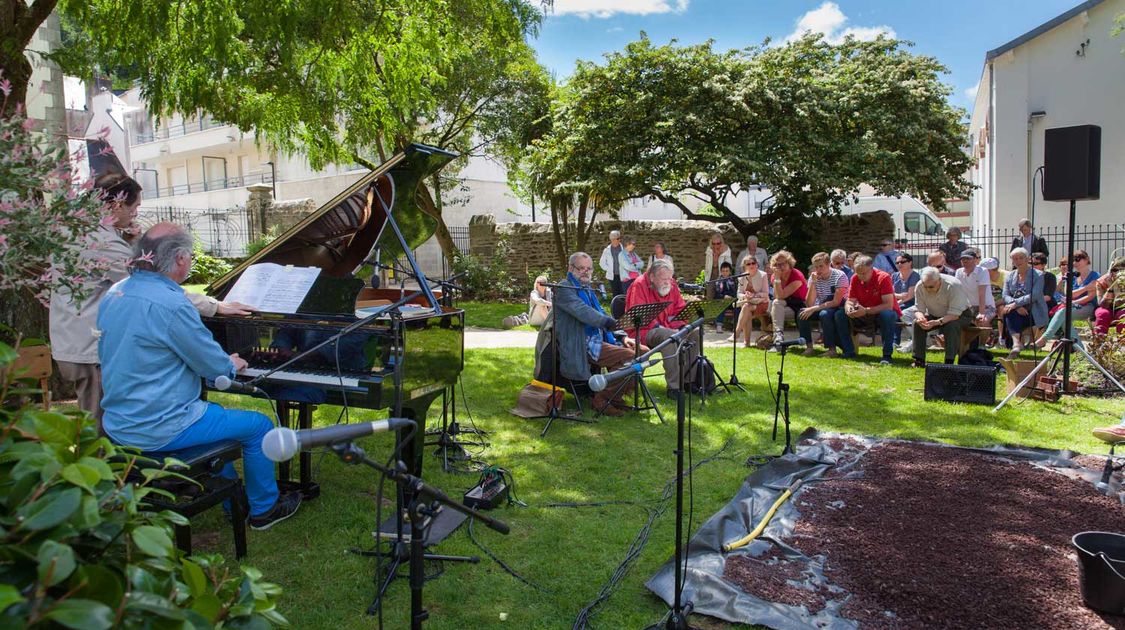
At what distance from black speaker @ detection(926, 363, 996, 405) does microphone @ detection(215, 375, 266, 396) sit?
611 centimetres

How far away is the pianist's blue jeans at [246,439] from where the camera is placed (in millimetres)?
3617

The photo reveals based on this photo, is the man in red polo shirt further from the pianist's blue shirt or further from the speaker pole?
the pianist's blue shirt

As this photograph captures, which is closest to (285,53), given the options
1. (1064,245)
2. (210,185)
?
(1064,245)

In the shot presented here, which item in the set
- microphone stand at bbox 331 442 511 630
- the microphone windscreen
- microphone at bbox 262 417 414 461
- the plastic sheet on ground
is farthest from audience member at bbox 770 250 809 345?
the microphone windscreen

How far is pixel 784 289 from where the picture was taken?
1032cm

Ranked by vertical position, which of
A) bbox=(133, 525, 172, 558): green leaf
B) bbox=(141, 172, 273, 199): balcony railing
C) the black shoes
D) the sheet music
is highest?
bbox=(141, 172, 273, 199): balcony railing

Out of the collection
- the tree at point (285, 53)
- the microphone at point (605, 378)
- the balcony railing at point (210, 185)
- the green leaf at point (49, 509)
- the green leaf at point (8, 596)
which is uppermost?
the balcony railing at point (210, 185)

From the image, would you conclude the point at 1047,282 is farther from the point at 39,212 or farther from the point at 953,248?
the point at 39,212

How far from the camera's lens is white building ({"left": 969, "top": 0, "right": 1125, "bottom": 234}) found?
17266mm

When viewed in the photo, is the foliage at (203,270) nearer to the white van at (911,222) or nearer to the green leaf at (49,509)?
the white van at (911,222)

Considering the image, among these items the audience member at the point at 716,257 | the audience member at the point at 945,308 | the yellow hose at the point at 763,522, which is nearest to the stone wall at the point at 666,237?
the audience member at the point at 716,257

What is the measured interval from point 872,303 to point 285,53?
744cm

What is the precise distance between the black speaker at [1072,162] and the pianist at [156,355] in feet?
23.7

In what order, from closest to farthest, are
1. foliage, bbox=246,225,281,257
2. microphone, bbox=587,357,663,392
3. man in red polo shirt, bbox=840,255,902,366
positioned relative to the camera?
1. microphone, bbox=587,357,663,392
2. man in red polo shirt, bbox=840,255,902,366
3. foliage, bbox=246,225,281,257
